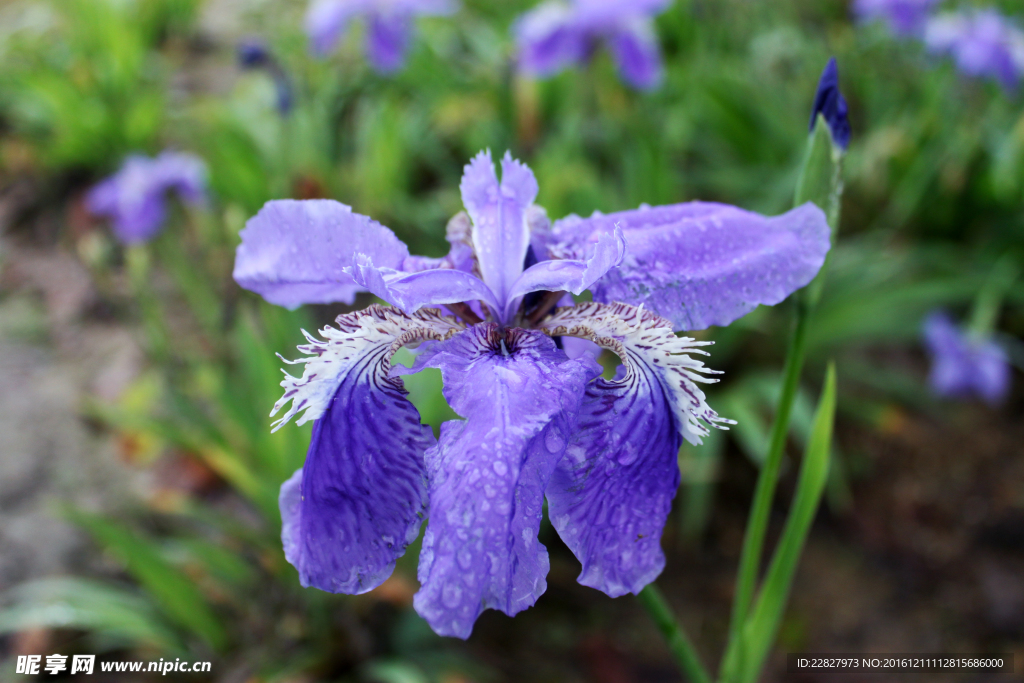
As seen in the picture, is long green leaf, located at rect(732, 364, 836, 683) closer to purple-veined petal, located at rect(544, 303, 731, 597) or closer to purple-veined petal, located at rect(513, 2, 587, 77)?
purple-veined petal, located at rect(544, 303, 731, 597)

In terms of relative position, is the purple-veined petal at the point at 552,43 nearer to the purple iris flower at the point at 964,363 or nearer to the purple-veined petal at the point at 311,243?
the purple iris flower at the point at 964,363

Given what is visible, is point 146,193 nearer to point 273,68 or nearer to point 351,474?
point 273,68

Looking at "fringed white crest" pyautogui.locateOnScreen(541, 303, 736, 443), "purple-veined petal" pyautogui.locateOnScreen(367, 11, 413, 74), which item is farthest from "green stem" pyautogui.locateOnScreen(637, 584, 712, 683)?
"purple-veined petal" pyautogui.locateOnScreen(367, 11, 413, 74)

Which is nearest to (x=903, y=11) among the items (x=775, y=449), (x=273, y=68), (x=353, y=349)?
(x=273, y=68)

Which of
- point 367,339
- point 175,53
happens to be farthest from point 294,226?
point 175,53

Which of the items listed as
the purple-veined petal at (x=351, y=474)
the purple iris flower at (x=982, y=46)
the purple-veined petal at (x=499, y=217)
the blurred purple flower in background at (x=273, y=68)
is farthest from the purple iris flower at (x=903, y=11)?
the purple-veined petal at (x=351, y=474)
